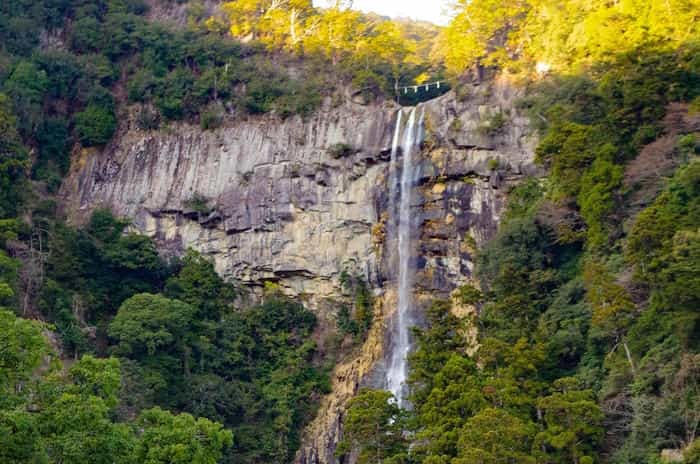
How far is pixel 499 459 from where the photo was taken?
2658 centimetres

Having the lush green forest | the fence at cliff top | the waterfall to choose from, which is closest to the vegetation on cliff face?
the lush green forest

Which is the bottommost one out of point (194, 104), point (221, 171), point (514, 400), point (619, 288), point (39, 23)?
point (514, 400)

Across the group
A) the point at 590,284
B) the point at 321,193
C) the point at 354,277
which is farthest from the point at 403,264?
the point at 590,284

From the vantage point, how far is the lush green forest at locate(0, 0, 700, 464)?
27047mm

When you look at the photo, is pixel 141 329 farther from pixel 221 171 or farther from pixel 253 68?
pixel 253 68

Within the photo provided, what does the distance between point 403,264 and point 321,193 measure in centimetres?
470

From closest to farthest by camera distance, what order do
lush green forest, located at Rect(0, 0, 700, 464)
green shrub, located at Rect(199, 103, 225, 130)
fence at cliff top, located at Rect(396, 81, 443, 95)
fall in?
lush green forest, located at Rect(0, 0, 700, 464) → green shrub, located at Rect(199, 103, 225, 130) → fence at cliff top, located at Rect(396, 81, 443, 95)

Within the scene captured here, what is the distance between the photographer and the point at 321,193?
44656 millimetres

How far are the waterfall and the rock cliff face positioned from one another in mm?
403

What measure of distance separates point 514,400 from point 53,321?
18.3 metres

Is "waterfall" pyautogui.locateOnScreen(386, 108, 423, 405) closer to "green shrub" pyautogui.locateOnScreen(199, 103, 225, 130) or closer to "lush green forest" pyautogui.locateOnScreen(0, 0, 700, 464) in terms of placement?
"lush green forest" pyautogui.locateOnScreen(0, 0, 700, 464)

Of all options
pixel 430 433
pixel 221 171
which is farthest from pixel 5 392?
pixel 221 171

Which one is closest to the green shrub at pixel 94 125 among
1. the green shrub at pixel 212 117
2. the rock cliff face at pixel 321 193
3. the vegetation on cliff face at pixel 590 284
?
the rock cliff face at pixel 321 193

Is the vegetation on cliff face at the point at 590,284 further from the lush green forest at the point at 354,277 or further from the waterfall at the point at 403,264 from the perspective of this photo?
the waterfall at the point at 403,264
